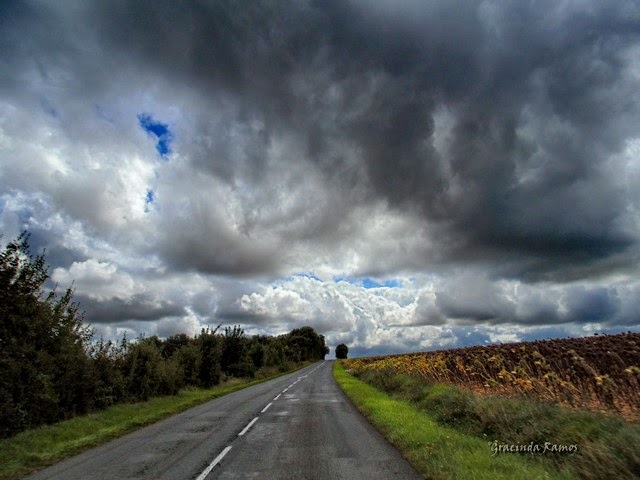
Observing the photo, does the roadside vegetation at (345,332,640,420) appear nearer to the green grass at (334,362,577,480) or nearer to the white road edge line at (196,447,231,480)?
the green grass at (334,362,577,480)

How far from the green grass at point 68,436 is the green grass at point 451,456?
8.16m

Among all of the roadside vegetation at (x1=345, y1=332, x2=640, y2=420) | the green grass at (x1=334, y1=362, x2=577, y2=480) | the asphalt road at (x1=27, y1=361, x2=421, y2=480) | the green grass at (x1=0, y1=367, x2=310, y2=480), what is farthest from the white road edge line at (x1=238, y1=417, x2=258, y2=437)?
the roadside vegetation at (x1=345, y1=332, x2=640, y2=420)

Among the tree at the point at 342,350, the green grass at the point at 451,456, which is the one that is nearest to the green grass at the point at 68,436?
the green grass at the point at 451,456

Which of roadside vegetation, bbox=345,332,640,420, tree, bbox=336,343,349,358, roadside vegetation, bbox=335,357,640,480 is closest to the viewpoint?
roadside vegetation, bbox=335,357,640,480

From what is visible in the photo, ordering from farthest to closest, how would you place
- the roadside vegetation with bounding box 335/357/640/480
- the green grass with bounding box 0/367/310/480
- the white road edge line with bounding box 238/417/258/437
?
the white road edge line with bounding box 238/417/258/437 < the green grass with bounding box 0/367/310/480 < the roadside vegetation with bounding box 335/357/640/480

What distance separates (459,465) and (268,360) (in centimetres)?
6307

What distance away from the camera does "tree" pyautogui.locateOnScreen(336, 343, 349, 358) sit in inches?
6826

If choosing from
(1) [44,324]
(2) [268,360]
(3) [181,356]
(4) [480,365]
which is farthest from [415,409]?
(2) [268,360]

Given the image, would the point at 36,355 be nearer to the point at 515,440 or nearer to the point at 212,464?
the point at 212,464

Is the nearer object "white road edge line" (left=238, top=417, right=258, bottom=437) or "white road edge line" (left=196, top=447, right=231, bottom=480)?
"white road edge line" (left=196, top=447, right=231, bottom=480)

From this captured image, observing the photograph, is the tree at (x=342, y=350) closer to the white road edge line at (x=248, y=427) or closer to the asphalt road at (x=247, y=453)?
the asphalt road at (x=247, y=453)

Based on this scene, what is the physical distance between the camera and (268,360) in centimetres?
6738

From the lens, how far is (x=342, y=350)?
174000mm

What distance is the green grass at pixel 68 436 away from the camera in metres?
9.51
